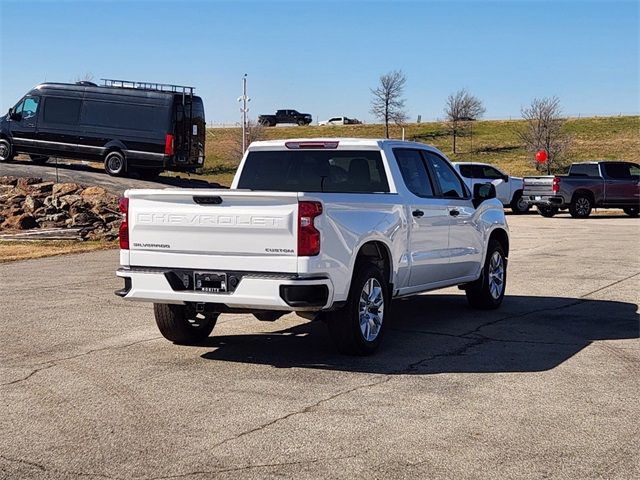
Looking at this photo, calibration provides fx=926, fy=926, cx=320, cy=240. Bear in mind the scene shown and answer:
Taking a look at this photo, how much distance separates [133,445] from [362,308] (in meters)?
3.09

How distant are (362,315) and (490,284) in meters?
3.45

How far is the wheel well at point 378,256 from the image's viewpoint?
8.41m

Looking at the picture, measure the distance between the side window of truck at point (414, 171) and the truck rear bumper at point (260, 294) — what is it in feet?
7.54

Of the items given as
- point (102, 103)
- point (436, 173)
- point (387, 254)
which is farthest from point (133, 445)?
point (102, 103)

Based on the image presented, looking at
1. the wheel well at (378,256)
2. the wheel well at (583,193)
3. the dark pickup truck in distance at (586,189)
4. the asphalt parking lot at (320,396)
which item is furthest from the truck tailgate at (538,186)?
the wheel well at (378,256)

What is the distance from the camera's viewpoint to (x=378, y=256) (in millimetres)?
8664

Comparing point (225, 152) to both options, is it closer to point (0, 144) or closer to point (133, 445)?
point (0, 144)

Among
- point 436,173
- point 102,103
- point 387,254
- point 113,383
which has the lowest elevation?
point 113,383

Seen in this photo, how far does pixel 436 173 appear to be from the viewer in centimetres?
1021

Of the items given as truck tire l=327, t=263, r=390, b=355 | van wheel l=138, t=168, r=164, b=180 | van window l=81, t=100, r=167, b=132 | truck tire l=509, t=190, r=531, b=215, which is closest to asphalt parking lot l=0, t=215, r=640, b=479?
truck tire l=327, t=263, r=390, b=355

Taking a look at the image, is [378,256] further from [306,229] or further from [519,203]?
[519,203]

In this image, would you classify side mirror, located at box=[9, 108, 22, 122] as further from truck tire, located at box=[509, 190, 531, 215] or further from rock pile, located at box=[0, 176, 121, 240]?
truck tire, located at box=[509, 190, 531, 215]

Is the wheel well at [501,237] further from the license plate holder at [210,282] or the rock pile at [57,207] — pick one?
the rock pile at [57,207]

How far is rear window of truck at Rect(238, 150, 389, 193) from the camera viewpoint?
925 cm
